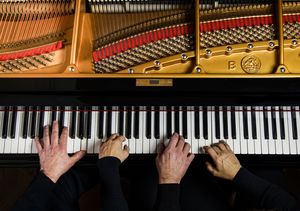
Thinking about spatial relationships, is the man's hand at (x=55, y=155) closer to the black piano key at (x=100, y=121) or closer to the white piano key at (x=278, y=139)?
the black piano key at (x=100, y=121)

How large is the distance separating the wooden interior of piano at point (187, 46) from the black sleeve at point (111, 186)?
51 cm

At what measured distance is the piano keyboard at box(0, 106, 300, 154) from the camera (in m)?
1.79

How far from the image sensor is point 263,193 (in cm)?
167

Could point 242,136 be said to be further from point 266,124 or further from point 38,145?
point 38,145

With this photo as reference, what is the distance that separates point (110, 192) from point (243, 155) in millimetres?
823

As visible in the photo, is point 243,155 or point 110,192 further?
point 243,155

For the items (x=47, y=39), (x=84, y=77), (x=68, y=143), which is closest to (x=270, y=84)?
(x=84, y=77)

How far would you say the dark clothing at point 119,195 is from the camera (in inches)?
63.6

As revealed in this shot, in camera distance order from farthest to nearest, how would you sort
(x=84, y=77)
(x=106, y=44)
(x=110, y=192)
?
(x=106, y=44) → (x=84, y=77) → (x=110, y=192)

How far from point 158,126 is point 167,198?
0.43m

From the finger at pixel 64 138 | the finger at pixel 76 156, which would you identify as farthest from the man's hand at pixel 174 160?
the finger at pixel 64 138

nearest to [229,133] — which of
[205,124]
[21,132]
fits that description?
[205,124]

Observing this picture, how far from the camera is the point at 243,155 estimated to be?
178 cm

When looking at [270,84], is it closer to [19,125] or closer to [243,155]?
[243,155]
